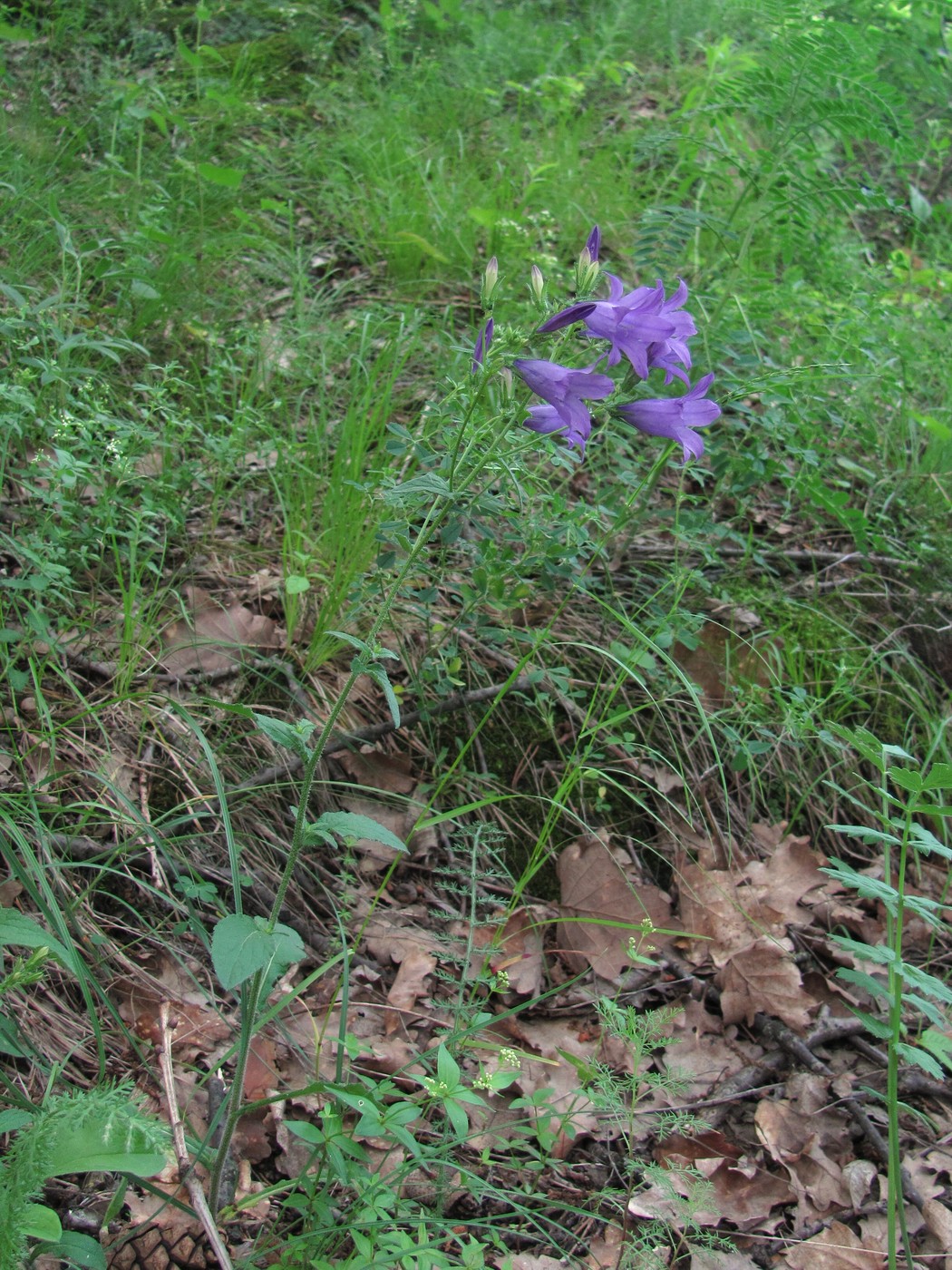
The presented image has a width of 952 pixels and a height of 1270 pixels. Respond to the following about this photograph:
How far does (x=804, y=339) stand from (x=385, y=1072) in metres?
2.90

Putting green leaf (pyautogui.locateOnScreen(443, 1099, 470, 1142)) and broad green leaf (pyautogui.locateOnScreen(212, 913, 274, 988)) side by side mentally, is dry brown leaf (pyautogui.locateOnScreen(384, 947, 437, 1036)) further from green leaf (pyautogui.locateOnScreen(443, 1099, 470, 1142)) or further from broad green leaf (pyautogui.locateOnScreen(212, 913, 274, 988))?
broad green leaf (pyautogui.locateOnScreen(212, 913, 274, 988))

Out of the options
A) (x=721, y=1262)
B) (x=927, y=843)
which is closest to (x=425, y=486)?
(x=927, y=843)

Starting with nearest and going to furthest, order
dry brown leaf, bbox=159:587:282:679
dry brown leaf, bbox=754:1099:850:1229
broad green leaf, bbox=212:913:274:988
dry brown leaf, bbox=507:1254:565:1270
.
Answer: broad green leaf, bbox=212:913:274:988, dry brown leaf, bbox=507:1254:565:1270, dry brown leaf, bbox=754:1099:850:1229, dry brown leaf, bbox=159:587:282:679

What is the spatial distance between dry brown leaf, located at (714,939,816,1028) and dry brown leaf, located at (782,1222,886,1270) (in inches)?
17.7

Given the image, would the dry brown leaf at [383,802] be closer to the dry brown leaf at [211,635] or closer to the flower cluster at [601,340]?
the dry brown leaf at [211,635]

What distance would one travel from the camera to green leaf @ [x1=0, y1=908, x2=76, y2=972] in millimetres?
1291

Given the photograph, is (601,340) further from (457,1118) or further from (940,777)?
(457,1118)

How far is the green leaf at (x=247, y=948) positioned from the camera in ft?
4.01

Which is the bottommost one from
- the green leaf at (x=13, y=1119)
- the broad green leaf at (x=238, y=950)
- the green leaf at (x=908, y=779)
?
the green leaf at (x=13, y=1119)

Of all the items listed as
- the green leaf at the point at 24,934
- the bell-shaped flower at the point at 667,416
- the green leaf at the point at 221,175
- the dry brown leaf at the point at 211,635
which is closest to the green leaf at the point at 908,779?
the bell-shaped flower at the point at 667,416

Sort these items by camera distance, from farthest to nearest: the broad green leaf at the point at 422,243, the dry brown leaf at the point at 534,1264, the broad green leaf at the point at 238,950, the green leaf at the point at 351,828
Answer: the broad green leaf at the point at 422,243 → the dry brown leaf at the point at 534,1264 → the green leaf at the point at 351,828 → the broad green leaf at the point at 238,950

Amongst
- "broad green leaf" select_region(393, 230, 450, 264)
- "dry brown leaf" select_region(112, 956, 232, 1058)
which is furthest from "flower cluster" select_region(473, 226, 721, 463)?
"broad green leaf" select_region(393, 230, 450, 264)

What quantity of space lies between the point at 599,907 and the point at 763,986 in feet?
1.37

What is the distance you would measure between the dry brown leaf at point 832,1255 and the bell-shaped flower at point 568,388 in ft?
4.98
